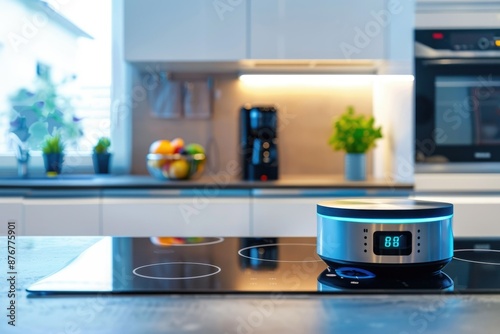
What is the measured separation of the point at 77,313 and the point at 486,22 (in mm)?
2519

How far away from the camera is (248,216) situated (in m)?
2.84

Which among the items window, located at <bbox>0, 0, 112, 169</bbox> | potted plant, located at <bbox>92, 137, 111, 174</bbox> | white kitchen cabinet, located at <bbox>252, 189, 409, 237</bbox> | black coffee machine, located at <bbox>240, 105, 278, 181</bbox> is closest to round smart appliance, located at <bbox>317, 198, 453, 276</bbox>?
white kitchen cabinet, located at <bbox>252, 189, 409, 237</bbox>

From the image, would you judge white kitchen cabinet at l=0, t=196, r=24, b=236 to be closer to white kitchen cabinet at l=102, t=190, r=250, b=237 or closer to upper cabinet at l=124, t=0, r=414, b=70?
white kitchen cabinet at l=102, t=190, r=250, b=237

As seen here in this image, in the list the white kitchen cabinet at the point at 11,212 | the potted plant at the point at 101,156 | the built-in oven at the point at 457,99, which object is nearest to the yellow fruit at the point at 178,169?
the potted plant at the point at 101,156

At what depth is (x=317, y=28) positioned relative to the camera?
3.02m

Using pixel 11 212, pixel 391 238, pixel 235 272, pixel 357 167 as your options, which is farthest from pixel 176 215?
pixel 391 238

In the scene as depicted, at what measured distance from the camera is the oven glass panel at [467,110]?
2.87m

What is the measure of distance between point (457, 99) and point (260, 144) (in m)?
0.96

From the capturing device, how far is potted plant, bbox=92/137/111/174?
3.42m

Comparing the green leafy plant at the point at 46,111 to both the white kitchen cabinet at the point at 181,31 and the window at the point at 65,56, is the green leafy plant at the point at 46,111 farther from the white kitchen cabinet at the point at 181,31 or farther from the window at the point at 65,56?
the white kitchen cabinet at the point at 181,31

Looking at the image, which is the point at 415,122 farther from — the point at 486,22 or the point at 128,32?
the point at 128,32

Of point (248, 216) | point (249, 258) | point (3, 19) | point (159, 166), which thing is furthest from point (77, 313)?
point (3, 19)

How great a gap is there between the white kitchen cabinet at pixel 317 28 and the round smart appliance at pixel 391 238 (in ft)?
6.92

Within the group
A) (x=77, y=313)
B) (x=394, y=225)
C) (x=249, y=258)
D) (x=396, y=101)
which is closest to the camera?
(x=77, y=313)
